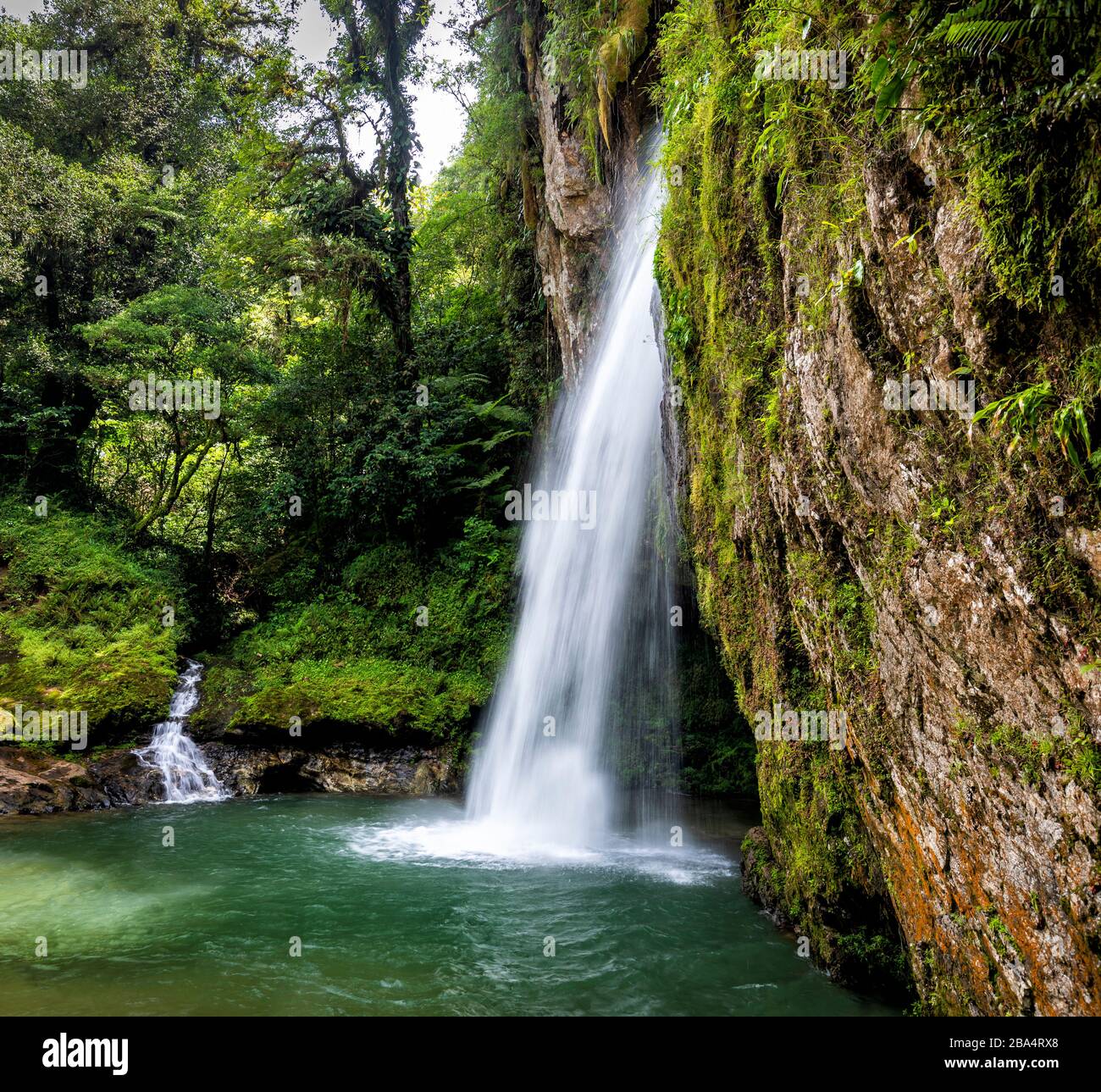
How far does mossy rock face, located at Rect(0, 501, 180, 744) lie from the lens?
37.3 feet

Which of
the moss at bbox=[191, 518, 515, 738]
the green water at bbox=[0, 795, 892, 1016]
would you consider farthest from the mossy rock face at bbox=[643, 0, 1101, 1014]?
the moss at bbox=[191, 518, 515, 738]

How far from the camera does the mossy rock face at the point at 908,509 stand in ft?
8.96

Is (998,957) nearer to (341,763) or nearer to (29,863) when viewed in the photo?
(29,863)

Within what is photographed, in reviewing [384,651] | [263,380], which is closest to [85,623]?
[384,651]

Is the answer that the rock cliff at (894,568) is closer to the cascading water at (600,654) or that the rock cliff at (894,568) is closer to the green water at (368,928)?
the green water at (368,928)

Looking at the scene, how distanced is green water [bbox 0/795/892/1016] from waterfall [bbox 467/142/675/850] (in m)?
1.74

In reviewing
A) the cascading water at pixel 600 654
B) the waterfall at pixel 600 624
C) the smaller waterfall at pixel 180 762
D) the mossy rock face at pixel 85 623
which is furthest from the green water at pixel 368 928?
the mossy rock face at pixel 85 623

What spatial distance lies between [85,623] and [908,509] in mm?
13977

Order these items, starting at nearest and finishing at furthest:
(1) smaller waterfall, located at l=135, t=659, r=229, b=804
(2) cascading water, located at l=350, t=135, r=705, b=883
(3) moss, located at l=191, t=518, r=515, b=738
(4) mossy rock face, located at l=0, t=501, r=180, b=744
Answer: (2) cascading water, located at l=350, t=135, r=705, b=883, (1) smaller waterfall, located at l=135, t=659, r=229, b=804, (4) mossy rock face, located at l=0, t=501, r=180, b=744, (3) moss, located at l=191, t=518, r=515, b=738

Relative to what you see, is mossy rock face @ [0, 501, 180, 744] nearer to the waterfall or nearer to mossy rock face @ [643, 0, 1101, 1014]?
the waterfall

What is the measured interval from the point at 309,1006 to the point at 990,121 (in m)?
6.00

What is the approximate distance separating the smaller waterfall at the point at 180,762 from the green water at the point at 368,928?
1548 mm

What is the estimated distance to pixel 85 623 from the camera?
12.9 m

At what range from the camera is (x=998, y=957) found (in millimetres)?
3293
